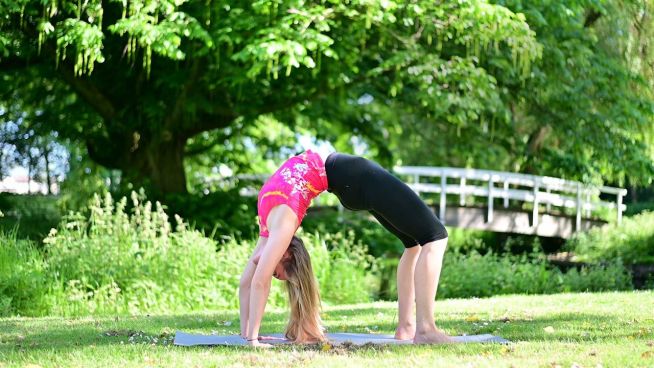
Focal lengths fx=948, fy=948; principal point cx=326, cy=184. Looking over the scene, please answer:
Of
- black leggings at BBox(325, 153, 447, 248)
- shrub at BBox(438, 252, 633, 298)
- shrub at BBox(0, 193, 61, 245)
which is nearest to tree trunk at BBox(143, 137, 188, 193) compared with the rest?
shrub at BBox(0, 193, 61, 245)

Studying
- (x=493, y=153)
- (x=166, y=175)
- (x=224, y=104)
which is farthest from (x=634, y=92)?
(x=166, y=175)

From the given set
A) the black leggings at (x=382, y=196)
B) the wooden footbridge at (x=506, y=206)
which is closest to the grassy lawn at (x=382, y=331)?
the black leggings at (x=382, y=196)

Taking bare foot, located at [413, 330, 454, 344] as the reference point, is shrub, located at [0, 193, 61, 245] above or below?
above

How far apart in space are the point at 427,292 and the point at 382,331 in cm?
141

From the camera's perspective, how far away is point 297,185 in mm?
5859

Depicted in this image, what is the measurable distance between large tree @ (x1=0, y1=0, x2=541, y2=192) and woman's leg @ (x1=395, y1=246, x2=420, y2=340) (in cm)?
502

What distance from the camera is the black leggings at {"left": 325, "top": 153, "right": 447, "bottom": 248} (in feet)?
19.1

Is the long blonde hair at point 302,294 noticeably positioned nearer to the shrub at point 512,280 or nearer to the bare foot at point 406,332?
the bare foot at point 406,332

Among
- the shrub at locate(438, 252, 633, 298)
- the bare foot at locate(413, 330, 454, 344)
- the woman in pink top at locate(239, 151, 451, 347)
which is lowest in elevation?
the shrub at locate(438, 252, 633, 298)

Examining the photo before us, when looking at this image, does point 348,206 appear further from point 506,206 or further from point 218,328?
point 506,206

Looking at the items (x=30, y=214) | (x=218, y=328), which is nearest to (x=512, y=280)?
(x=218, y=328)

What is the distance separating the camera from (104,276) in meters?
10.0

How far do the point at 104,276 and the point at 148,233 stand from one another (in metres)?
1.00

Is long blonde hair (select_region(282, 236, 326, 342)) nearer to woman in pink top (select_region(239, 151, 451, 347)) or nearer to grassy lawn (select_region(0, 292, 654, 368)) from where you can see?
woman in pink top (select_region(239, 151, 451, 347))
